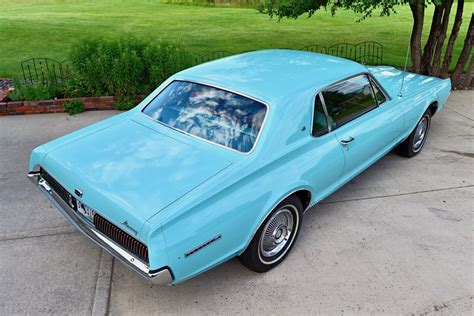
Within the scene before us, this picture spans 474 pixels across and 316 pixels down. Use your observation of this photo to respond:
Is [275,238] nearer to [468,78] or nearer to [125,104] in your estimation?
[125,104]

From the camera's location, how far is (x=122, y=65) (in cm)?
641

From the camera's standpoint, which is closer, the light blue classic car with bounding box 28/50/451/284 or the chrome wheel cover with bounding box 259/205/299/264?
the light blue classic car with bounding box 28/50/451/284

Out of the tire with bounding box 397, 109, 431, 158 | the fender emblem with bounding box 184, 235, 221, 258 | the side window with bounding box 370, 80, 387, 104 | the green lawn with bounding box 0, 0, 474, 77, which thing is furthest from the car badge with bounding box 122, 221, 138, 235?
Result: the green lawn with bounding box 0, 0, 474, 77

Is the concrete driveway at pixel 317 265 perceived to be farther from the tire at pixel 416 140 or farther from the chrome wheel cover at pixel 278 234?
the tire at pixel 416 140

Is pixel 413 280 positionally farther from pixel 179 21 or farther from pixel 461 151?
pixel 179 21

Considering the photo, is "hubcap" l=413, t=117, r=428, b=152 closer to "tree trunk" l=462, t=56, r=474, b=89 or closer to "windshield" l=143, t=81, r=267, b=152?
"windshield" l=143, t=81, r=267, b=152

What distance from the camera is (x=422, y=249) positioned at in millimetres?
3547

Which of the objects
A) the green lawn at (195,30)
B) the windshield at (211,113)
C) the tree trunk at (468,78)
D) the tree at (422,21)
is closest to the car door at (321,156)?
the windshield at (211,113)

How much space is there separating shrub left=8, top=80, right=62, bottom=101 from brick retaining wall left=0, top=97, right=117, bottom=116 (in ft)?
0.53

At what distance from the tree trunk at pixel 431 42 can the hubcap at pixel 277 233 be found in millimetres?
5766

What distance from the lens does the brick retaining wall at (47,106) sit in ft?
21.0

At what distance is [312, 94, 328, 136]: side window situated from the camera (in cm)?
343

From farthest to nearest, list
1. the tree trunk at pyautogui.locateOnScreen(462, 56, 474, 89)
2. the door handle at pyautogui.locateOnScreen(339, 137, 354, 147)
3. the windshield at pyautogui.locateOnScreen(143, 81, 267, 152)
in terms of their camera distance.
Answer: the tree trunk at pyautogui.locateOnScreen(462, 56, 474, 89) < the door handle at pyautogui.locateOnScreen(339, 137, 354, 147) < the windshield at pyautogui.locateOnScreen(143, 81, 267, 152)

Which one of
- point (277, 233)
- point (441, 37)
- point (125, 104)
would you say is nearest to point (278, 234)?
point (277, 233)
